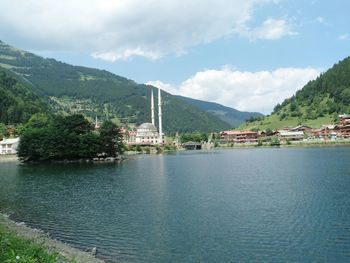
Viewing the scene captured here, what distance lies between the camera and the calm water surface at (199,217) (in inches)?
1248

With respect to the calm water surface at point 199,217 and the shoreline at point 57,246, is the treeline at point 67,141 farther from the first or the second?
the shoreline at point 57,246

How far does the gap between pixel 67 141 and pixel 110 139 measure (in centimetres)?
1664

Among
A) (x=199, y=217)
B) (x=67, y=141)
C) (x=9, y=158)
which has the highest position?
(x=67, y=141)

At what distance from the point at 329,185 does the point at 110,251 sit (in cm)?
4336

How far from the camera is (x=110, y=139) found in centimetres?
15375

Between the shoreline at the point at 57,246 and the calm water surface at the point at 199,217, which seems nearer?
the shoreline at the point at 57,246

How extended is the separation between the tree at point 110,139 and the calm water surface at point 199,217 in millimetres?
73186

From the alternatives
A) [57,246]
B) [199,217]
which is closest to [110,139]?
[199,217]

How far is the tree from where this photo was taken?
15150 centimetres

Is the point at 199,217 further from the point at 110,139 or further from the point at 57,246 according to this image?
the point at 110,139

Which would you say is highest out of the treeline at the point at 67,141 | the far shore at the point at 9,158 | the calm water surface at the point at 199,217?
the treeline at the point at 67,141

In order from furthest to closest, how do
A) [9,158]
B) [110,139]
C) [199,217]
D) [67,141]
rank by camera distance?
1. [9,158]
2. [110,139]
3. [67,141]
4. [199,217]

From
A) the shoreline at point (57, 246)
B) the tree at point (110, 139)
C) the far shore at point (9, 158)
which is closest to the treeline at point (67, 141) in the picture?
the tree at point (110, 139)

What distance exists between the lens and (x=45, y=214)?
1928 inches
